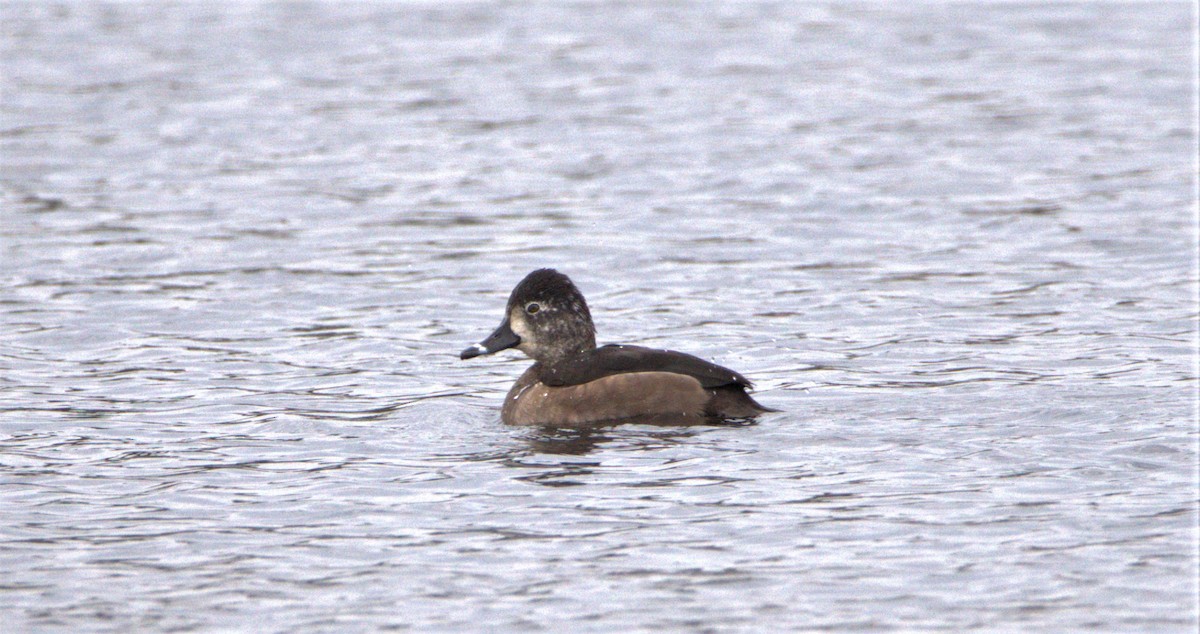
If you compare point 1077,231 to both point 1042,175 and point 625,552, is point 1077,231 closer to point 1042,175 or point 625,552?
point 1042,175

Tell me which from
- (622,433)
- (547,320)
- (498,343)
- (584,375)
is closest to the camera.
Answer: (622,433)

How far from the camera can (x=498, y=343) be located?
10328mm

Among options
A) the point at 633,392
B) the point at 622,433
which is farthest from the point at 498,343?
the point at 622,433

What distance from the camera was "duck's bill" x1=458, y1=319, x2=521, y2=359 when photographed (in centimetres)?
1028

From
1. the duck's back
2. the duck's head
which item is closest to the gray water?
the duck's back

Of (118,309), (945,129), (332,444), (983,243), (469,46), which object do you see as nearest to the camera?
(332,444)

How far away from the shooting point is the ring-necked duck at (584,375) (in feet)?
31.2

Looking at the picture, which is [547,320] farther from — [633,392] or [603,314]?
[603,314]

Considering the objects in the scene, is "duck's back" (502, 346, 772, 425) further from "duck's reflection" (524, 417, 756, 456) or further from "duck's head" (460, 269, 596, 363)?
"duck's head" (460, 269, 596, 363)

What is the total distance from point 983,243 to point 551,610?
29.1 feet

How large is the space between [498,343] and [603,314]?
253 centimetres

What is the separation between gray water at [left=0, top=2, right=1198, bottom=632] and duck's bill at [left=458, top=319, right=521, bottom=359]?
1.05 ft

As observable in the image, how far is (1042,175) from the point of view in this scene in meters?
17.1

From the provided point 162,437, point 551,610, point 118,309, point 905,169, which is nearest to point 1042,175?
point 905,169
